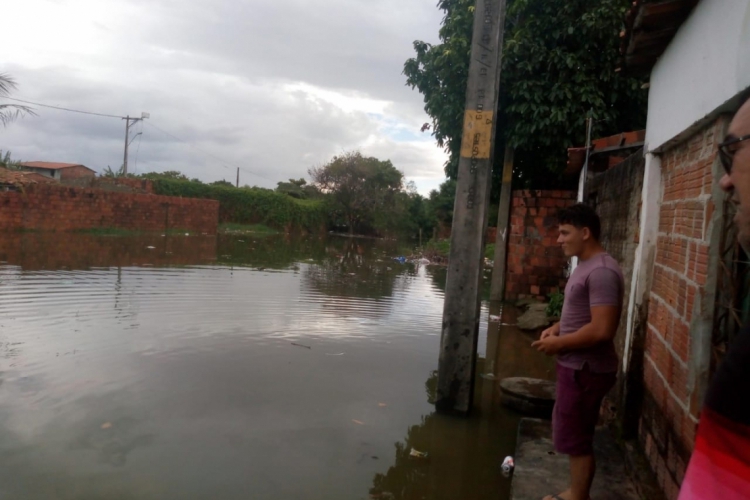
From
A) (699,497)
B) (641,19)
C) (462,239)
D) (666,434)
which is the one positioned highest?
(641,19)

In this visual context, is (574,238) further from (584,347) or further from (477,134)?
(477,134)

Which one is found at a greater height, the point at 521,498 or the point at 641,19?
the point at 641,19

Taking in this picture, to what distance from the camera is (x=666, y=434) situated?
10.2ft

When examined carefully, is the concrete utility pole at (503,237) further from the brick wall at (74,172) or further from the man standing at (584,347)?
the brick wall at (74,172)

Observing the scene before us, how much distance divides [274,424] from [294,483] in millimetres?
901

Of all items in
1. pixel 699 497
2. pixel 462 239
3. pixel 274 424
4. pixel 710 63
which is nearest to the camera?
pixel 699 497

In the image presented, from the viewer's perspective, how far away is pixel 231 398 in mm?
4914

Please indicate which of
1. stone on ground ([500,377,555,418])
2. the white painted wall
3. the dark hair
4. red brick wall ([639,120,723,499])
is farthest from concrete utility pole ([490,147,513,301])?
the dark hair

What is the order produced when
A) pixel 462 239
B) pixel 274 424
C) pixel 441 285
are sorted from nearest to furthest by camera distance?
pixel 274 424 → pixel 462 239 → pixel 441 285

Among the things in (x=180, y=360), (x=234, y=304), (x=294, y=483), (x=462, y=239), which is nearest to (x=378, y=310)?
(x=234, y=304)

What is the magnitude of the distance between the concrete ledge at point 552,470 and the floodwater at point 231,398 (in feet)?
0.78

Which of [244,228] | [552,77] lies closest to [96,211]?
[244,228]

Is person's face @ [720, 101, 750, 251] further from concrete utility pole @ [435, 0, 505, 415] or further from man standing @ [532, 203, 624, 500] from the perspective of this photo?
concrete utility pole @ [435, 0, 505, 415]

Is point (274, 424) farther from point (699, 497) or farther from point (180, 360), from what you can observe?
point (699, 497)
